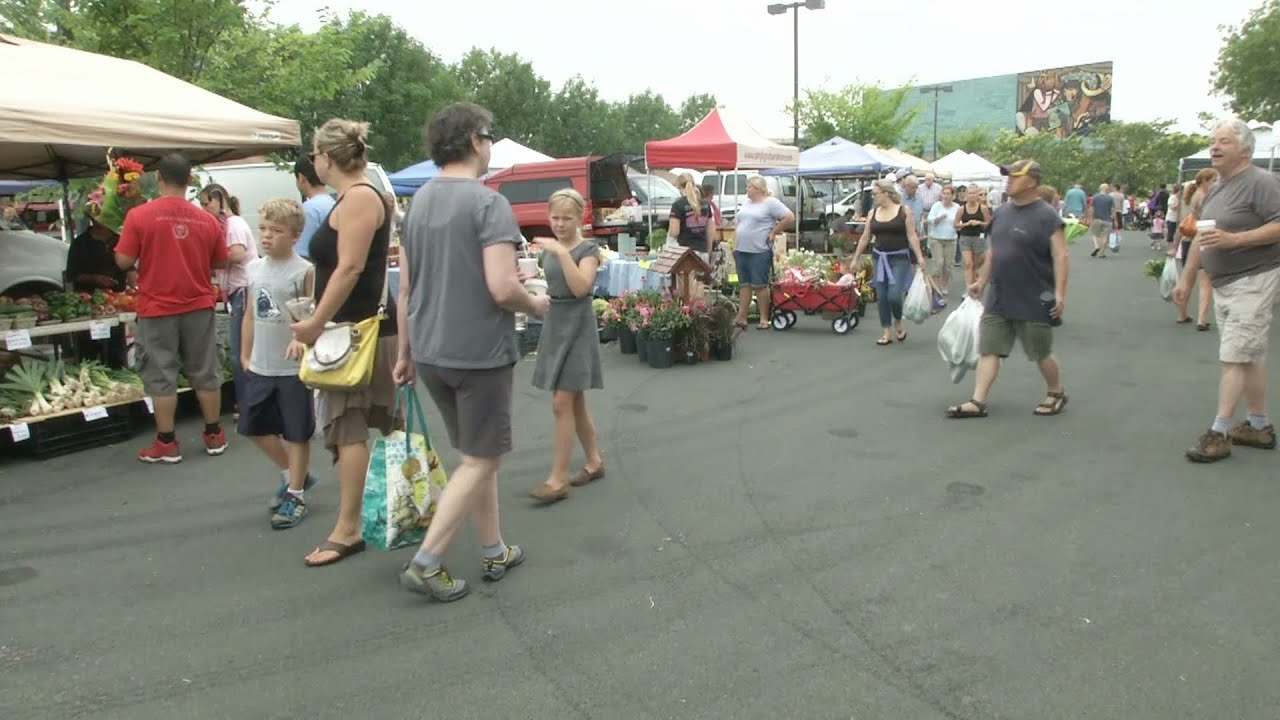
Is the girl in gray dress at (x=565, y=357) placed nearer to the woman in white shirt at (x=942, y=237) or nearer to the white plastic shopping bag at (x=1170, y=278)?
the white plastic shopping bag at (x=1170, y=278)

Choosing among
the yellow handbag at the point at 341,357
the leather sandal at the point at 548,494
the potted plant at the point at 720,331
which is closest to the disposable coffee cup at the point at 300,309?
the yellow handbag at the point at 341,357

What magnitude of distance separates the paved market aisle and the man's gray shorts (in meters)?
0.55

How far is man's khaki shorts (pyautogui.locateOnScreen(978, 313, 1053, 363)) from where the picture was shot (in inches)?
258

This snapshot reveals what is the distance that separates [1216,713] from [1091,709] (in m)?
0.37

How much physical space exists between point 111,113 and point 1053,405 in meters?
7.00

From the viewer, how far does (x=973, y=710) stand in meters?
2.94

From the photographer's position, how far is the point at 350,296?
13.0 feet

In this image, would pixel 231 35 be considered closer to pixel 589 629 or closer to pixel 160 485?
pixel 160 485

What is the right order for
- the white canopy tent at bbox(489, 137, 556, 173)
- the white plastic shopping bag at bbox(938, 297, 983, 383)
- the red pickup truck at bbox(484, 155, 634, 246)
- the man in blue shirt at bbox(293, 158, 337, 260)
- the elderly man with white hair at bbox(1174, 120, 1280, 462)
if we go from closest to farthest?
the man in blue shirt at bbox(293, 158, 337, 260)
the elderly man with white hair at bbox(1174, 120, 1280, 462)
the white plastic shopping bag at bbox(938, 297, 983, 383)
the red pickup truck at bbox(484, 155, 634, 246)
the white canopy tent at bbox(489, 137, 556, 173)

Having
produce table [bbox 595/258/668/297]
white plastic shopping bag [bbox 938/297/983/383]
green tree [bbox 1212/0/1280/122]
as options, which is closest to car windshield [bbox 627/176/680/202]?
produce table [bbox 595/258/668/297]

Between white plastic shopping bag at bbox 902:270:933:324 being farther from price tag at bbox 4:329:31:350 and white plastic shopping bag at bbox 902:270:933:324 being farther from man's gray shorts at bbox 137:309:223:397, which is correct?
price tag at bbox 4:329:31:350

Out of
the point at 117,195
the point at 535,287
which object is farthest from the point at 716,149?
the point at 535,287

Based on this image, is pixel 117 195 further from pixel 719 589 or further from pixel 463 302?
pixel 719 589

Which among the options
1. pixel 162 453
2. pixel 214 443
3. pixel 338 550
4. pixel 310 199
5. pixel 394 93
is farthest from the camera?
pixel 394 93
